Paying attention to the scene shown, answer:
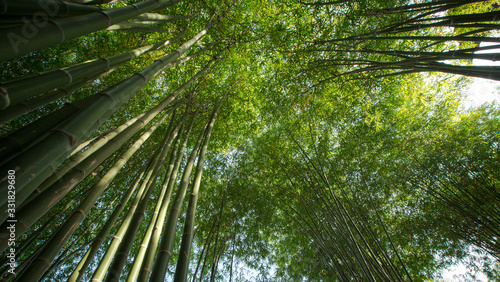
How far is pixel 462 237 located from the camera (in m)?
3.90

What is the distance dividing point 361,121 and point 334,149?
0.74m

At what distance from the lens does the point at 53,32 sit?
3.13ft

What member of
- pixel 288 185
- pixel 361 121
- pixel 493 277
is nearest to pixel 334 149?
pixel 361 121

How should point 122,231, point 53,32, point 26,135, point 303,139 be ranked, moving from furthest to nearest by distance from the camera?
1. point 303,139
2. point 122,231
3. point 26,135
4. point 53,32

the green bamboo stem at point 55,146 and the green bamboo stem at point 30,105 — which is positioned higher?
the green bamboo stem at point 30,105

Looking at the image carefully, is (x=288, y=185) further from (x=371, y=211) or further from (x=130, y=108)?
(x=130, y=108)

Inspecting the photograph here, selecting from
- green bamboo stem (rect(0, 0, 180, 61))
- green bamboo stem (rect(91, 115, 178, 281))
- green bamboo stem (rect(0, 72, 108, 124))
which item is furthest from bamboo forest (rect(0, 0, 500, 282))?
green bamboo stem (rect(0, 0, 180, 61))

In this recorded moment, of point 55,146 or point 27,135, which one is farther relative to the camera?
point 27,135

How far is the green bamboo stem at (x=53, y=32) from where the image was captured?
797 mm

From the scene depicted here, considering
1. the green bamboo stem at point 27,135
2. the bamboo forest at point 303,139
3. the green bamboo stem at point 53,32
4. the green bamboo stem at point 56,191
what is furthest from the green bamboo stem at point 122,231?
the green bamboo stem at point 53,32

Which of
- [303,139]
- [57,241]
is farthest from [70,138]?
[303,139]

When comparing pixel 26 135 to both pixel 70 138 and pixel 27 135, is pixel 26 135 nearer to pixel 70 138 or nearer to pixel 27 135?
pixel 27 135

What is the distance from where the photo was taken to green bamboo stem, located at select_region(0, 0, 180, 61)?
80cm

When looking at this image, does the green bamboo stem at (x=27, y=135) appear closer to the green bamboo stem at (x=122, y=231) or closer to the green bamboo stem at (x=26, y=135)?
the green bamboo stem at (x=26, y=135)
